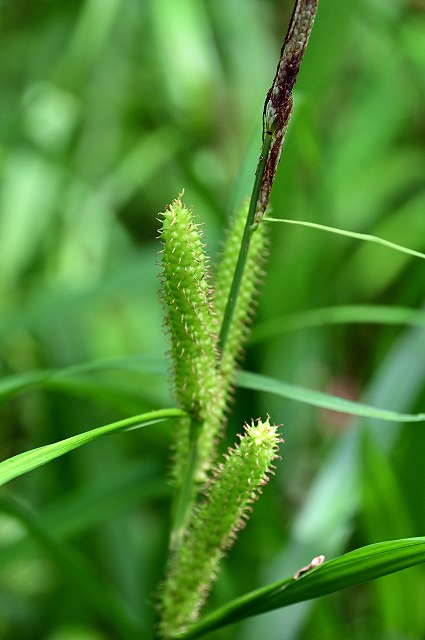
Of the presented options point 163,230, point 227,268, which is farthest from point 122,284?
point 163,230

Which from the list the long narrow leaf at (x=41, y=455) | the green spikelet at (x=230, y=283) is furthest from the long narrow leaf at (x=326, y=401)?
the long narrow leaf at (x=41, y=455)

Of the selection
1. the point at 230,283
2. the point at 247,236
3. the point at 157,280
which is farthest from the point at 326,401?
the point at 157,280

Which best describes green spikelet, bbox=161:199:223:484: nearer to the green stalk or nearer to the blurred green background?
the green stalk

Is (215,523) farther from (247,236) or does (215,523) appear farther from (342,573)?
(247,236)

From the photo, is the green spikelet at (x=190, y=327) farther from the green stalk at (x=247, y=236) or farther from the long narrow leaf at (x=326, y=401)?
the long narrow leaf at (x=326, y=401)

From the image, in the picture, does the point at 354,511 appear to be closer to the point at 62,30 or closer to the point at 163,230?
the point at 163,230

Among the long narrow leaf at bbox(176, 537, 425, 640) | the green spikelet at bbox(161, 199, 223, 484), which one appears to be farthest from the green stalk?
the long narrow leaf at bbox(176, 537, 425, 640)

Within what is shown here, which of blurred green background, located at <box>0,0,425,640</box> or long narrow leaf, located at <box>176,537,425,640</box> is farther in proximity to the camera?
blurred green background, located at <box>0,0,425,640</box>
